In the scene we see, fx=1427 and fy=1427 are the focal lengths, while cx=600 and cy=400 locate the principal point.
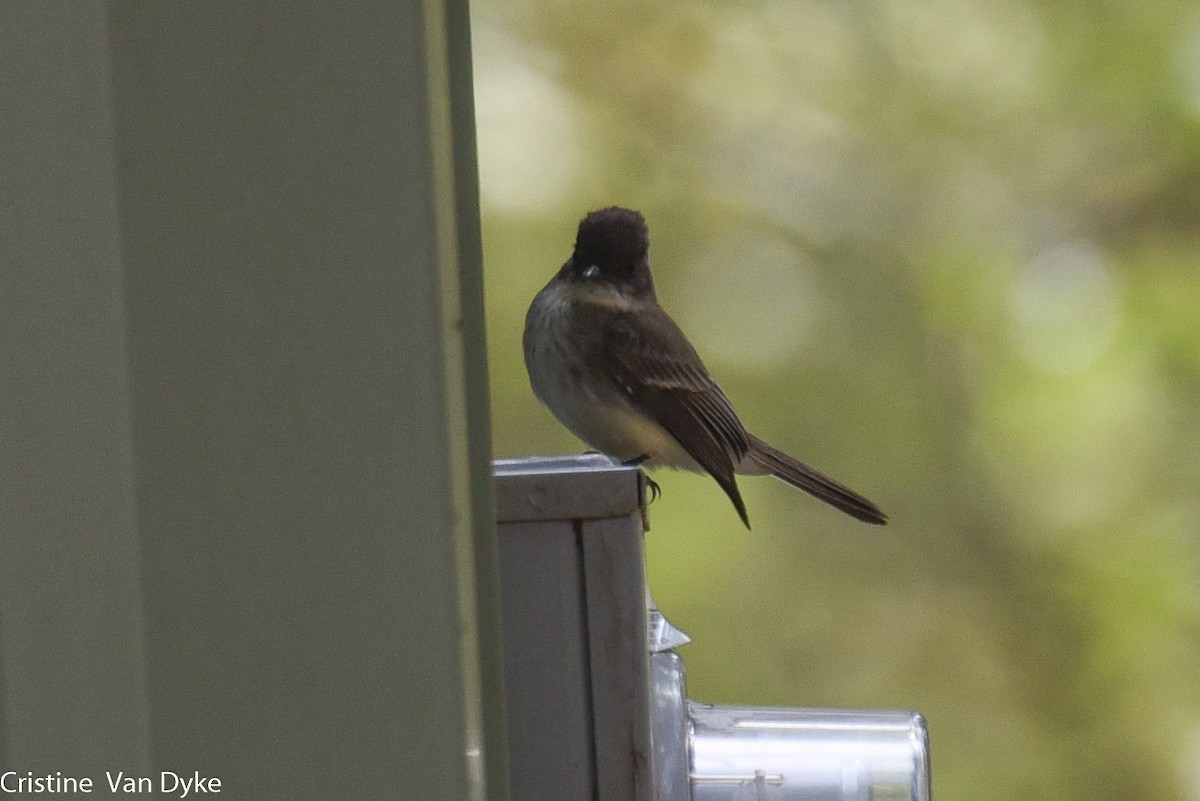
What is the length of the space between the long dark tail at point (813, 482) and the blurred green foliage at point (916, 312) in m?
0.86

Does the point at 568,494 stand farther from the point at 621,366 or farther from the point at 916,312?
the point at 916,312

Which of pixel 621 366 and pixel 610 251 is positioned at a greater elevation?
pixel 610 251

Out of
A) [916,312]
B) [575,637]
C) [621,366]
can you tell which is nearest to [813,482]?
[621,366]

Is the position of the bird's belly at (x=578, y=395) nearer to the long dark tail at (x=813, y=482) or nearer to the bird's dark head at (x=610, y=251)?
the bird's dark head at (x=610, y=251)

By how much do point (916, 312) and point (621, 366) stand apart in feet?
6.11

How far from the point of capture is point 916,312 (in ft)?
15.1

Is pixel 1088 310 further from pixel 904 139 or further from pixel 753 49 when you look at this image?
pixel 753 49

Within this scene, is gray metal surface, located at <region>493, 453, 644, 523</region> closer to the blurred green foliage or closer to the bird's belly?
the bird's belly

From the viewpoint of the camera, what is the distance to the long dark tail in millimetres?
3475

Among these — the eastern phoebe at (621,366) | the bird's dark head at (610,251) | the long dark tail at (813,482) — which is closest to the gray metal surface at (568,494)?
the eastern phoebe at (621,366)

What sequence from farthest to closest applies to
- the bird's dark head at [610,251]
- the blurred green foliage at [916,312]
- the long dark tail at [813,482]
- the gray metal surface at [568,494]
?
the blurred green foliage at [916,312]
the long dark tail at [813,482]
the bird's dark head at [610,251]
the gray metal surface at [568,494]

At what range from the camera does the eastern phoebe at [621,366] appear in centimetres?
301

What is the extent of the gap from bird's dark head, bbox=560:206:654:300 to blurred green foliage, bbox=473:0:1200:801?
1308 millimetres

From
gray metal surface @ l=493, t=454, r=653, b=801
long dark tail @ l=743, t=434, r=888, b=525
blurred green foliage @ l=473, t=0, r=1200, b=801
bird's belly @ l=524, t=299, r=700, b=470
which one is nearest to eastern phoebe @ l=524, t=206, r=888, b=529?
bird's belly @ l=524, t=299, r=700, b=470
